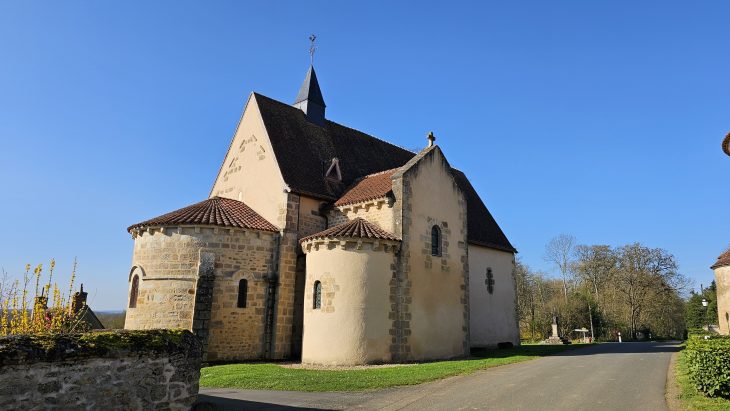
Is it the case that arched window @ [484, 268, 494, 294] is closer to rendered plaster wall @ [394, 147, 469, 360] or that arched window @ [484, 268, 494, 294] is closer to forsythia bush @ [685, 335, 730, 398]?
rendered plaster wall @ [394, 147, 469, 360]

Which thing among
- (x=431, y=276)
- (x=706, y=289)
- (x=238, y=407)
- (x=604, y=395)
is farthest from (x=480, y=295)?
(x=706, y=289)

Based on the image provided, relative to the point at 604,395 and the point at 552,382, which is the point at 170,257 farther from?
the point at 604,395

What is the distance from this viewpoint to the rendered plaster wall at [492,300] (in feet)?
82.9

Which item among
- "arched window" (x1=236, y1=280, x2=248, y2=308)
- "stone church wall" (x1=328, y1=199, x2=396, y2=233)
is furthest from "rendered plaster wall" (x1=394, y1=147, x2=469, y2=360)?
"arched window" (x1=236, y1=280, x2=248, y2=308)

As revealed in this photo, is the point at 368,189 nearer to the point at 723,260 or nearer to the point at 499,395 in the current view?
the point at 499,395

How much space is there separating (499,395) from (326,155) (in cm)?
1523

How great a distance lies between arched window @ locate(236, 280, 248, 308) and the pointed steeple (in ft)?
33.2

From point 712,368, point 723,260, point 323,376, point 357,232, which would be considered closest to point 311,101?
point 357,232

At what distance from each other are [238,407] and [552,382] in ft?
27.1

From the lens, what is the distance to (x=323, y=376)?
45.8 ft

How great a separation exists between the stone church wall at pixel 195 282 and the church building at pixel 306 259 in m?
0.04

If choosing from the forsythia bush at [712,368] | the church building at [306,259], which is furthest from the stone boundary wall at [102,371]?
the forsythia bush at [712,368]

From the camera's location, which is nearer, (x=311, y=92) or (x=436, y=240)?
(x=436, y=240)

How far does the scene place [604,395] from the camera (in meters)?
11.1
